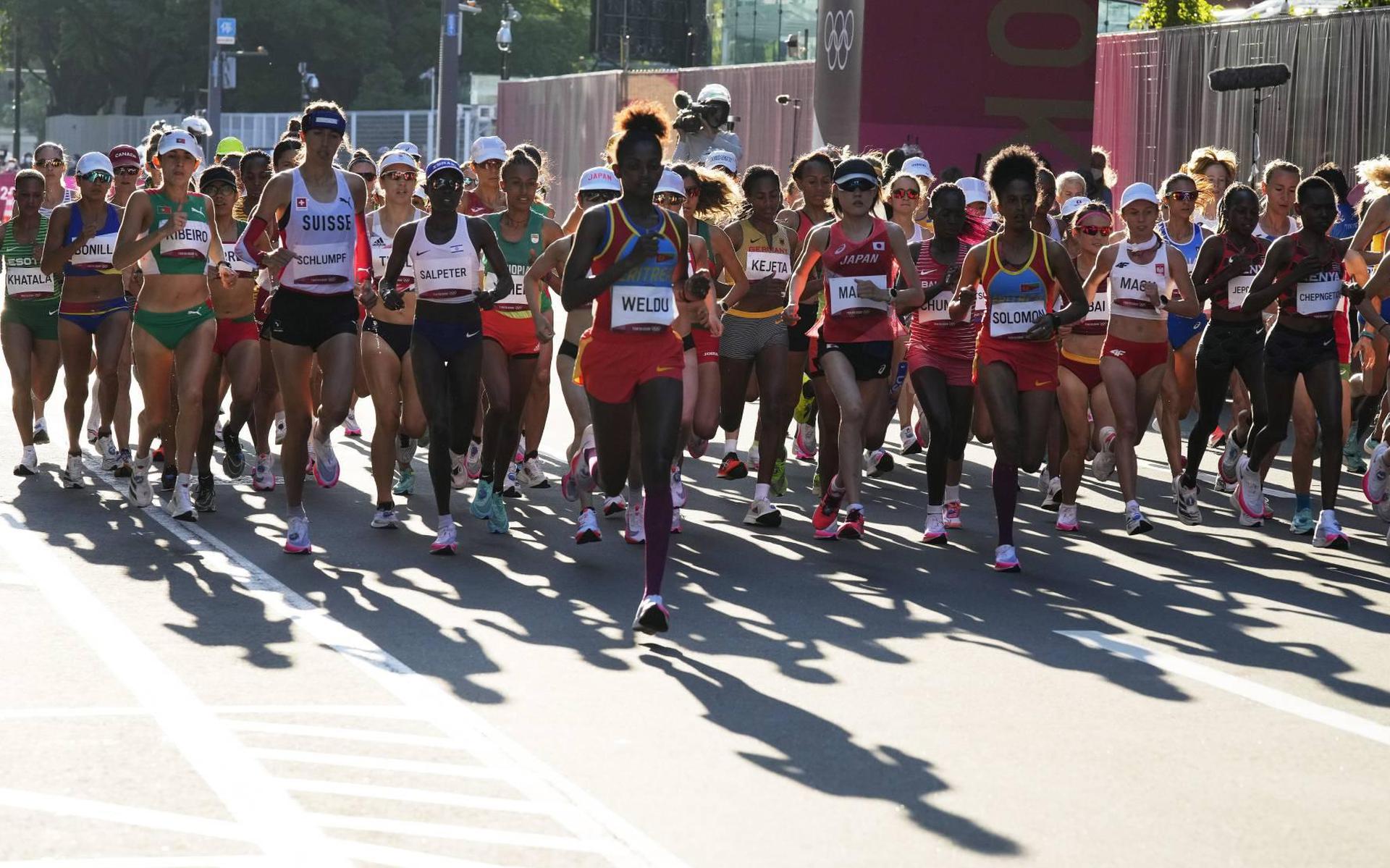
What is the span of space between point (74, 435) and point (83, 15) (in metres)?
74.1

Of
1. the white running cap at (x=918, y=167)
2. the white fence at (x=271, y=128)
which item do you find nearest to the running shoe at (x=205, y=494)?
the white running cap at (x=918, y=167)

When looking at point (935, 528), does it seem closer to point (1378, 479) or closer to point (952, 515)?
point (952, 515)

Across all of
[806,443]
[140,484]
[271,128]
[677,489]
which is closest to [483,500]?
[677,489]

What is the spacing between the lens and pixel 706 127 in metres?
16.7

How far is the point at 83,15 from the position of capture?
8256 centimetres

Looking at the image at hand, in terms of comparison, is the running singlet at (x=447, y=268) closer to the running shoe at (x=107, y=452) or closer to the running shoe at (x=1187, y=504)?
the running shoe at (x=107, y=452)

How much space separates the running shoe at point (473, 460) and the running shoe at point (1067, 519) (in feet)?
11.1

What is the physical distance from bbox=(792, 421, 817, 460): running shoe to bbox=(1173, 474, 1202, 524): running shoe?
340cm

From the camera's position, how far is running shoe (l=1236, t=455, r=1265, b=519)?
11945 millimetres

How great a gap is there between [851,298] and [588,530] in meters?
1.75

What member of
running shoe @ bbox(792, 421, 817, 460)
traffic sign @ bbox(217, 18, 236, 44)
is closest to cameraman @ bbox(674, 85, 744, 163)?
running shoe @ bbox(792, 421, 817, 460)

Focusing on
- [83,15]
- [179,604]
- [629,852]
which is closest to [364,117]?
[83,15]

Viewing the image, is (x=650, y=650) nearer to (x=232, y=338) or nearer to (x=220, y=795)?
(x=220, y=795)

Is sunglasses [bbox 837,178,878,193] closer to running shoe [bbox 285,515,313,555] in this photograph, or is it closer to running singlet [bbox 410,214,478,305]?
running singlet [bbox 410,214,478,305]
